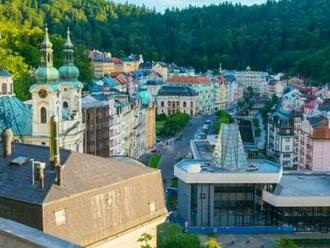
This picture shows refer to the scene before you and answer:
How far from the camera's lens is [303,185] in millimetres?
51844

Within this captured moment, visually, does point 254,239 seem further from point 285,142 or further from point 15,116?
point 285,142

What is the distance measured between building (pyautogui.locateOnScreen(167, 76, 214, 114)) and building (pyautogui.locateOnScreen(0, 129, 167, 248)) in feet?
349

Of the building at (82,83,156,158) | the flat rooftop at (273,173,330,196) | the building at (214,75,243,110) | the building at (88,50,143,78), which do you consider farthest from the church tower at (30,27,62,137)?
the building at (214,75,243,110)

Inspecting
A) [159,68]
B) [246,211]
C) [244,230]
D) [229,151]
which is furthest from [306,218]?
[159,68]

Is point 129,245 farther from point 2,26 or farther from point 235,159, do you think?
point 2,26

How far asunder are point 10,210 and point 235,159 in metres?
34.4

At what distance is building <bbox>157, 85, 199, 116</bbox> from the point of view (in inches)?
4648

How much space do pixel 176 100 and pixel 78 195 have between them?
102158 mm

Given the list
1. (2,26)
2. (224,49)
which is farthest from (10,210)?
(224,49)

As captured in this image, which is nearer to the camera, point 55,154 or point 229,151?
point 55,154

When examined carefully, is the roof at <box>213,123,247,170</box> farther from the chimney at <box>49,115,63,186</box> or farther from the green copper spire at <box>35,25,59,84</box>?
the chimney at <box>49,115,63,186</box>

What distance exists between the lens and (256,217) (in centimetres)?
5091

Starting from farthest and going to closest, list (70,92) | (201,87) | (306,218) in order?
1. (201,87)
2. (70,92)
3. (306,218)

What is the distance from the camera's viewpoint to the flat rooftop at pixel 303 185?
49.3 m
